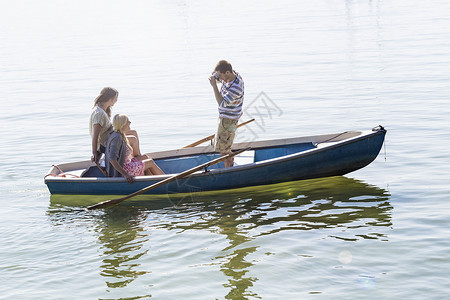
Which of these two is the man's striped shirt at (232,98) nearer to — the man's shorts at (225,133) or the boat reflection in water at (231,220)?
the man's shorts at (225,133)

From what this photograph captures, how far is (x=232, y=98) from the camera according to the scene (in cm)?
930

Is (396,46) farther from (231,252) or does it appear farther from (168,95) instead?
(231,252)

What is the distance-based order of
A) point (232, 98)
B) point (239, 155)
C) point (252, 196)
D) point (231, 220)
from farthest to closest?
point (239, 155) → point (252, 196) → point (232, 98) → point (231, 220)

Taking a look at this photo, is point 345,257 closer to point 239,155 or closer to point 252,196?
point 252,196

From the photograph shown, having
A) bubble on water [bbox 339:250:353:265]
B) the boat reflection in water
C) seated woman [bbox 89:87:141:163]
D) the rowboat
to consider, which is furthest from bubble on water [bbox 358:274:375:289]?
seated woman [bbox 89:87:141:163]

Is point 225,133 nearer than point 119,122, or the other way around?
point 119,122

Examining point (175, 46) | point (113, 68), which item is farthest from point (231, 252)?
point (175, 46)

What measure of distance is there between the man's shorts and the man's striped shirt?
0.10m

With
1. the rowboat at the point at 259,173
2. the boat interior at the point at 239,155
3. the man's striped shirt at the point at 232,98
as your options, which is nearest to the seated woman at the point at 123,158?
the rowboat at the point at 259,173

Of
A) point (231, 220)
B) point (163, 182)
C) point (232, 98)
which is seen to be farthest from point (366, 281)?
point (232, 98)

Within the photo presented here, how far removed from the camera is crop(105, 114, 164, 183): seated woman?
910cm

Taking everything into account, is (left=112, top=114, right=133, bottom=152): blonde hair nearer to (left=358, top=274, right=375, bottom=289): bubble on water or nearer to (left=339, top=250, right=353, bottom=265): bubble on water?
(left=339, top=250, right=353, bottom=265): bubble on water

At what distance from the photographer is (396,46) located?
2669 cm

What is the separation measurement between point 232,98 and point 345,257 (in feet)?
9.98
